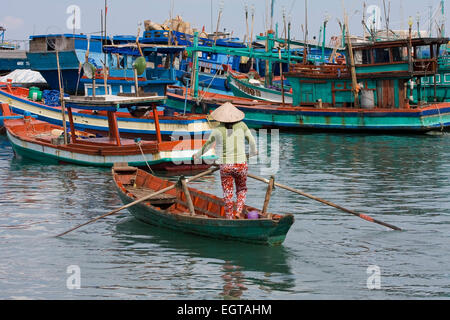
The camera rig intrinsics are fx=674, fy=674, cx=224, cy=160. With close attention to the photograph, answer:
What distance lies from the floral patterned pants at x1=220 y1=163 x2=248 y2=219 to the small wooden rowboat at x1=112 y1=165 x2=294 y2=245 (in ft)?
0.78

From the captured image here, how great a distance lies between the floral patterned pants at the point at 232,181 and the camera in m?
12.6

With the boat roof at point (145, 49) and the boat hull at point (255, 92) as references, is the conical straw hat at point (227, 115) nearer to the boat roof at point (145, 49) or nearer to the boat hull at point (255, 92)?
the boat roof at point (145, 49)

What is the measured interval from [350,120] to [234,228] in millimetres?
23890

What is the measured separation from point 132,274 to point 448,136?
86.4 feet

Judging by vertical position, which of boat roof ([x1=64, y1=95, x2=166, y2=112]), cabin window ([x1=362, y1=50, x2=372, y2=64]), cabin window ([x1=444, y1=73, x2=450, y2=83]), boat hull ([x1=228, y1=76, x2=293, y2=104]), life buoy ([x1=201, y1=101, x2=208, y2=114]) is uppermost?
cabin window ([x1=362, y1=50, x2=372, y2=64])

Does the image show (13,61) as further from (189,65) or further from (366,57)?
(366,57)

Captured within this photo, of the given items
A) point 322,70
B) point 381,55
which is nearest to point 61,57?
point 322,70

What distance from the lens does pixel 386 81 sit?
35.2 meters

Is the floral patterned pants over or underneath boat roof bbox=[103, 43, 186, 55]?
underneath

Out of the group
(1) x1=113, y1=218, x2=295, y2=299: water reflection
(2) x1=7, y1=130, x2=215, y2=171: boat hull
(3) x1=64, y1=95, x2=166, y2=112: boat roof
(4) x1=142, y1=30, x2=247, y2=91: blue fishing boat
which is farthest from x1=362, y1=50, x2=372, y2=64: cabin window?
(1) x1=113, y1=218, x2=295, y2=299: water reflection

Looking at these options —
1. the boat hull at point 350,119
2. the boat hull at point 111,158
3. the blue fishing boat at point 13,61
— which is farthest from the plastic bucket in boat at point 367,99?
the blue fishing boat at point 13,61

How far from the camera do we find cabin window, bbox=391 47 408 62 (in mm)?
34344

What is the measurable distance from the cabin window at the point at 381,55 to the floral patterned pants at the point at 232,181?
951 inches

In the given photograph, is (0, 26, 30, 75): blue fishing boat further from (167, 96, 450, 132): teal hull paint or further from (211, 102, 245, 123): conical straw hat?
(211, 102, 245, 123): conical straw hat
